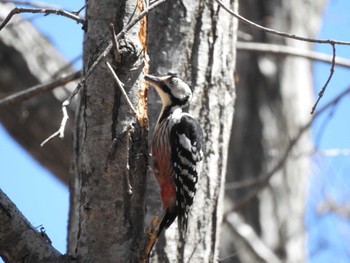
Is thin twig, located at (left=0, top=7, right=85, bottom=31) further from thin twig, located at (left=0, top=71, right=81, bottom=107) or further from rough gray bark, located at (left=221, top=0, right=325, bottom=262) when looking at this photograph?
rough gray bark, located at (left=221, top=0, right=325, bottom=262)

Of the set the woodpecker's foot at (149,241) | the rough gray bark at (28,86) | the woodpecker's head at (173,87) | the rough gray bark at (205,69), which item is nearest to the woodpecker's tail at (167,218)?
the rough gray bark at (205,69)

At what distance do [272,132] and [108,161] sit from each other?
16.8 ft

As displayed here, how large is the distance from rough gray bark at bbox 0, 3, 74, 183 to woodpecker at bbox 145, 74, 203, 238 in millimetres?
2028

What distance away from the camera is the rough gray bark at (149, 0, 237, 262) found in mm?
4297

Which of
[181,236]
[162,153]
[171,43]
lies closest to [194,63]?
[171,43]

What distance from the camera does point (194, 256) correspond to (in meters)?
4.18

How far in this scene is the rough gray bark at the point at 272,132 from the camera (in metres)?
8.13

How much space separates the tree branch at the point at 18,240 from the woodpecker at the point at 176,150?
2.80 feet

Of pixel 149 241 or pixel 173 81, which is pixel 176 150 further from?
pixel 149 241

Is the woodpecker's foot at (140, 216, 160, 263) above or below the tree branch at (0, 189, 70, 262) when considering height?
above

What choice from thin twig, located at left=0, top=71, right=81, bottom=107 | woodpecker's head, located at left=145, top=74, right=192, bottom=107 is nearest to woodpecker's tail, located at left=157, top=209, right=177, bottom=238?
woodpecker's head, located at left=145, top=74, right=192, bottom=107

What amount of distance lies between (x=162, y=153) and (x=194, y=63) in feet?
1.89

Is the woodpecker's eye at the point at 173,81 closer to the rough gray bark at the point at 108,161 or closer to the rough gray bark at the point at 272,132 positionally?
the rough gray bark at the point at 108,161

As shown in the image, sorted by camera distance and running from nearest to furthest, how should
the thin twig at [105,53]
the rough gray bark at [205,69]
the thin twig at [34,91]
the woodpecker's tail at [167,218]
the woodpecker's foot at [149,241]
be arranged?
the thin twig at [105,53], the woodpecker's foot at [149,241], the woodpecker's tail at [167,218], the rough gray bark at [205,69], the thin twig at [34,91]
